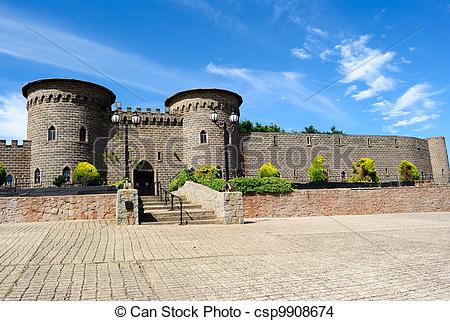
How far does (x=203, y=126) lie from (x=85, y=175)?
10.2 m

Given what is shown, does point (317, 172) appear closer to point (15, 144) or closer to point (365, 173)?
point (365, 173)

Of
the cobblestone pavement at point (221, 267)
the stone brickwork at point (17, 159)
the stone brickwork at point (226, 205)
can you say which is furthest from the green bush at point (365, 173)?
the stone brickwork at point (17, 159)

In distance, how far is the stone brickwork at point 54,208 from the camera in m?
12.4

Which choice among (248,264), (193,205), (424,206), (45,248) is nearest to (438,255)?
(248,264)

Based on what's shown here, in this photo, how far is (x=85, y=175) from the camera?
78.7 feet

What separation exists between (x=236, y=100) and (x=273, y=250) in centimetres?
2460

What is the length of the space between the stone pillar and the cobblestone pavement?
8.11 ft

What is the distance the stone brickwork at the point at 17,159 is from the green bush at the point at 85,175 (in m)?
4.24

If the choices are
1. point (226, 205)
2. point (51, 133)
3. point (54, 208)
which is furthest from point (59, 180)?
point (226, 205)

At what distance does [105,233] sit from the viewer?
9.21m

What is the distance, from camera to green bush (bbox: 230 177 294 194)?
16.1 metres

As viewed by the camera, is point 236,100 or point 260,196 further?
point 236,100

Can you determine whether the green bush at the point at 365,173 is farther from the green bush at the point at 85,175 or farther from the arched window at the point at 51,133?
the arched window at the point at 51,133
